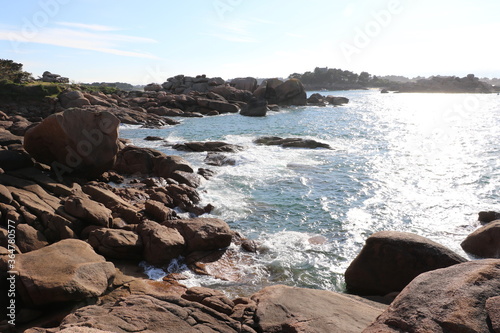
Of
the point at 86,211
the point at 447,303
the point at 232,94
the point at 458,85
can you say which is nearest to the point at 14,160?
the point at 86,211

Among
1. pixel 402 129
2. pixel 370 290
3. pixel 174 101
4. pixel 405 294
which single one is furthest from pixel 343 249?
pixel 174 101

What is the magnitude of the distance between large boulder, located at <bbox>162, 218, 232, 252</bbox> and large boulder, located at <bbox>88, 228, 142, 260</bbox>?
4.73 feet

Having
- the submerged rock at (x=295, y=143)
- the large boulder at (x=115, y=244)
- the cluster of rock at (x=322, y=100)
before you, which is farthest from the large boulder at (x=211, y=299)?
the cluster of rock at (x=322, y=100)

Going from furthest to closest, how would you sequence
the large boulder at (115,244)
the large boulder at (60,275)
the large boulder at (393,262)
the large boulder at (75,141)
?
the large boulder at (75,141)
the large boulder at (115,244)
the large boulder at (393,262)
the large boulder at (60,275)

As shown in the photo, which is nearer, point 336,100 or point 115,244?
point 115,244

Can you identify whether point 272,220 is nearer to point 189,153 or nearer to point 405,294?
point 405,294

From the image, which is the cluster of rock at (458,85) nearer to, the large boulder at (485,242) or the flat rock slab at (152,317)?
the large boulder at (485,242)

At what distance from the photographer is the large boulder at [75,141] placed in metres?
13.4

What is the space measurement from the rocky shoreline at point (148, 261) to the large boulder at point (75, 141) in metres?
0.04

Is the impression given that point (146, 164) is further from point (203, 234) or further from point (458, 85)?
point (458, 85)

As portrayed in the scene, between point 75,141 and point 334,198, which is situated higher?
point 75,141

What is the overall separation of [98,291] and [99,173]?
9378mm

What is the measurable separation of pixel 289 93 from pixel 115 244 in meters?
63.6

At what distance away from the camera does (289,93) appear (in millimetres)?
69750
